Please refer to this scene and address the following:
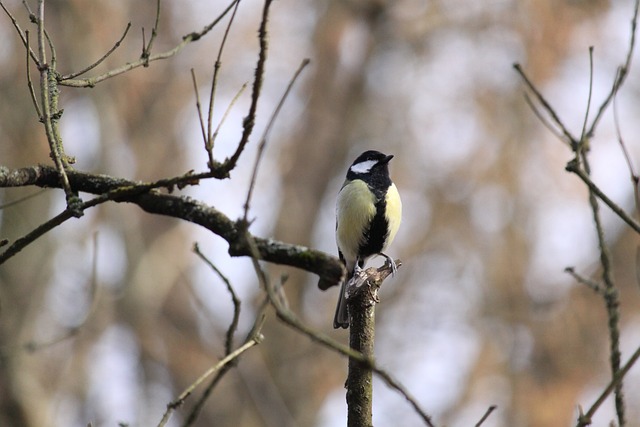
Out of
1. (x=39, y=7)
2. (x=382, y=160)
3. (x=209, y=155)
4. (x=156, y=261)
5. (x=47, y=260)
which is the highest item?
(x=156, y=261)

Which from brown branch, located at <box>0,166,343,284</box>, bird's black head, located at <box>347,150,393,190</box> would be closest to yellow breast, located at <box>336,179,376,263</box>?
bird's black head, located at <box>347,150,393,190</box>

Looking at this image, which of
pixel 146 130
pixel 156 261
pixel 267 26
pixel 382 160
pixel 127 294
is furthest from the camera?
pixel 146 130

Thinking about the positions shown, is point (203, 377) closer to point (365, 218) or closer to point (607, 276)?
point (607, 276)

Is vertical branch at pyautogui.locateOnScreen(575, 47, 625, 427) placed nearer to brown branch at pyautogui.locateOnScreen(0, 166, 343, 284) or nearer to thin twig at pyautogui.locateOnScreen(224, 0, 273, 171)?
brown branch at pyautogui.locateOnScreen(0, 166, 343, 284)

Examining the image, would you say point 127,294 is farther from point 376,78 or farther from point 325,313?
point 376,78

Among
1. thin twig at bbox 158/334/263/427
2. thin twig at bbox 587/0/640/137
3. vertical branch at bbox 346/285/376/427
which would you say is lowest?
thin twig at bbox 158/334/263/427

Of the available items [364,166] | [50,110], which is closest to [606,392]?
[50,110]

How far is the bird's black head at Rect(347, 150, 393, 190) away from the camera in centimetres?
494

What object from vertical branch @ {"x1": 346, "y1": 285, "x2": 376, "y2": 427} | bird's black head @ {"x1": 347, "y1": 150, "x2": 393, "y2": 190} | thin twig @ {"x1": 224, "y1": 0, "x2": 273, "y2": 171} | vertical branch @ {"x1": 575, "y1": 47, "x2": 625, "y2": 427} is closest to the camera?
thin twig @ {"x1": 224, "y1": 0, "x2": 273, "y2": 171}

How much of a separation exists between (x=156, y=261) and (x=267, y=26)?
10532mm

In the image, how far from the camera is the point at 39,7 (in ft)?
7.42

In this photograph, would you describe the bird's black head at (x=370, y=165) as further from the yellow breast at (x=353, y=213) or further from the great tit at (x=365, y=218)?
the yellow breast at (x=353, y=213)

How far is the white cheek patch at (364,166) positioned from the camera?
5152mm

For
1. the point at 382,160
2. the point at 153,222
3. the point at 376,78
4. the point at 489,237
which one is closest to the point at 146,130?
the point at 153,222
